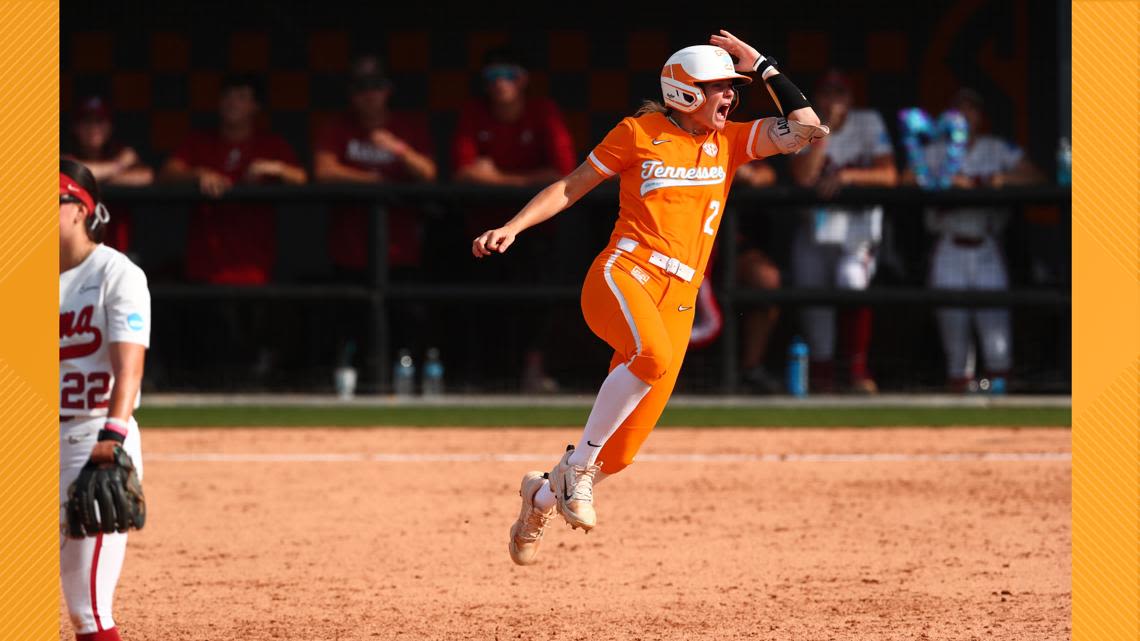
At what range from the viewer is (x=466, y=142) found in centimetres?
1051

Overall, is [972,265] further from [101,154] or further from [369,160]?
[101,154]

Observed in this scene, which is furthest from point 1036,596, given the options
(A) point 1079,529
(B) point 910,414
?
(B) point 910,414

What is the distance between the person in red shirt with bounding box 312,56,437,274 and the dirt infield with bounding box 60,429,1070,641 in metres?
1.67

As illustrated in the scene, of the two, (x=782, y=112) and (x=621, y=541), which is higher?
(x=782, y=112)

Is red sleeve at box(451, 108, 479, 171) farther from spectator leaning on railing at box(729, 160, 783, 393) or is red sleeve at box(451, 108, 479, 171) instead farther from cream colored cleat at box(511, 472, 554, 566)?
cream colored cleat at box(511, 472, 554, 566)

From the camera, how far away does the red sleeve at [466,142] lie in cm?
1046

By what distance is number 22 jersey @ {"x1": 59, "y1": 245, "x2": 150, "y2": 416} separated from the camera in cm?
400

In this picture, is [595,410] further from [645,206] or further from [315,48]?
[315,48]

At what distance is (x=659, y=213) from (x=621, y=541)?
1.99 m

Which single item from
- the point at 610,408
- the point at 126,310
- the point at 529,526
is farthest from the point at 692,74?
the point at 126,310

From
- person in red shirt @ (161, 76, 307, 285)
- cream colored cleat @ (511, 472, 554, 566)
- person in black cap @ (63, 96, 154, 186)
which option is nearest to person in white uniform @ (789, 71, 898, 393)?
person in red shirt @ (161, 76, 307, 285)

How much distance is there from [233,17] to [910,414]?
6496 mm

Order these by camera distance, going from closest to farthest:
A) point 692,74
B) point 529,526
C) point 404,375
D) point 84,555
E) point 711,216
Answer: point 84,555 → point 692,74 → point 711,216 → point 529,526 → point 404,375

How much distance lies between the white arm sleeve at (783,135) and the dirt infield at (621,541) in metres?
1.52
